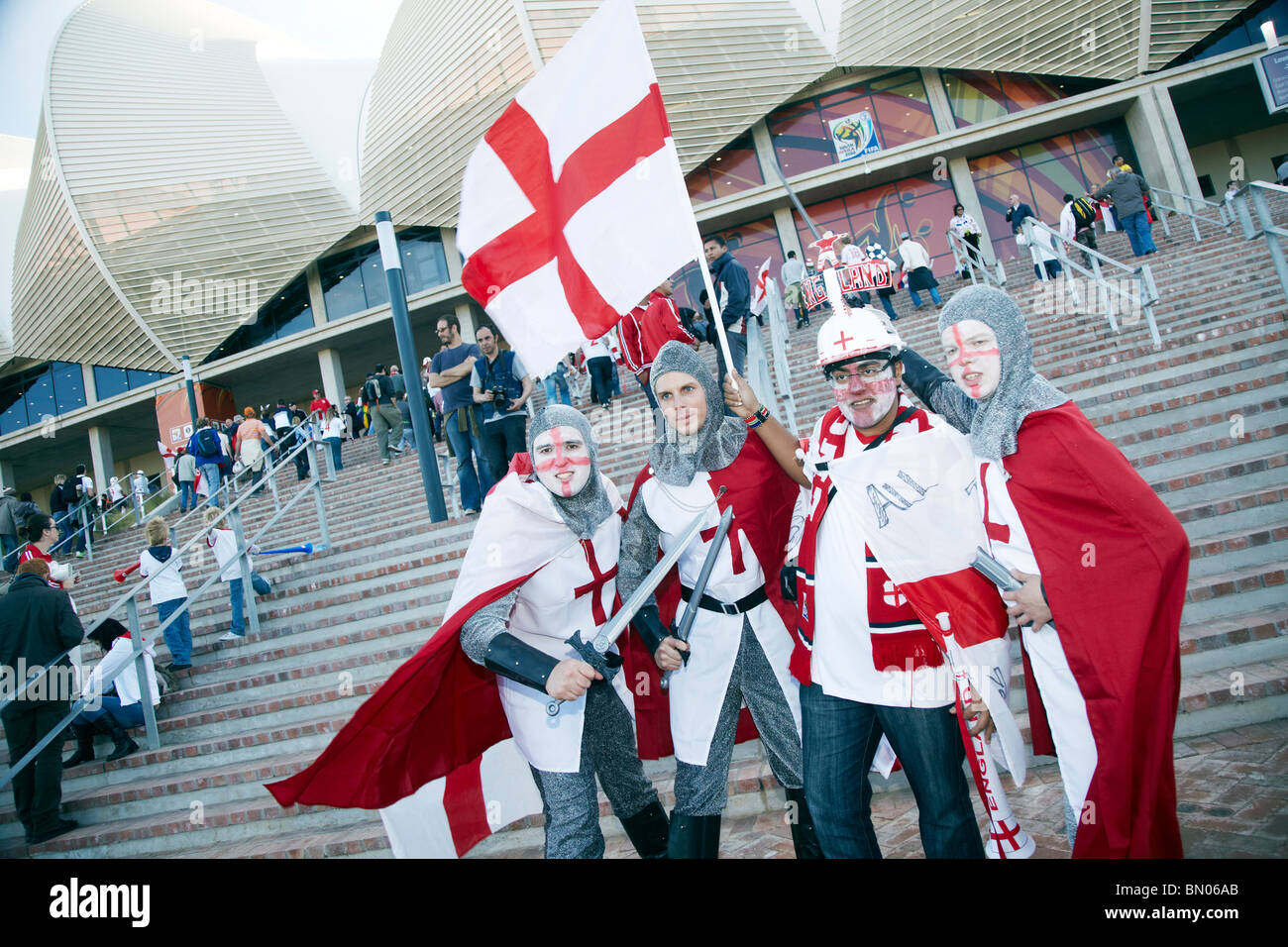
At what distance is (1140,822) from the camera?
6.97 ft

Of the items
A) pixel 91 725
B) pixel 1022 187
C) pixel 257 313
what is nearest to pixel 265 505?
pixel 91 725

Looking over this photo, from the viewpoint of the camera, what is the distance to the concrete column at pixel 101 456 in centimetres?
2731

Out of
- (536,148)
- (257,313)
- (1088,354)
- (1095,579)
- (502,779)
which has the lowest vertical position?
(502,779)

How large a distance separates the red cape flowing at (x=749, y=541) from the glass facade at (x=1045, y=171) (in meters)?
22.6

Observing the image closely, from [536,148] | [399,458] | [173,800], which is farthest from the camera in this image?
[399,458]

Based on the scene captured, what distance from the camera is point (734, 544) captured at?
2.71 meters

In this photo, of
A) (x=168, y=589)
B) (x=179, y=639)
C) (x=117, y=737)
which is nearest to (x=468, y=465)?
(x=168, y=589)

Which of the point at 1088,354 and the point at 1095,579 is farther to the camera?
the point at 1088,354

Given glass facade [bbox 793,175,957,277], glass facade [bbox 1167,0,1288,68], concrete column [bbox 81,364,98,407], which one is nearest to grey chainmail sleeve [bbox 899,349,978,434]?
glass facade [bbox 793,175,957,277]

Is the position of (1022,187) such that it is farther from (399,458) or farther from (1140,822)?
(1140,822)

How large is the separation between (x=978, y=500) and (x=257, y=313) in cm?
2931

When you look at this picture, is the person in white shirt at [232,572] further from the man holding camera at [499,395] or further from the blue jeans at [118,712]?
the man holding camera at [499,395]

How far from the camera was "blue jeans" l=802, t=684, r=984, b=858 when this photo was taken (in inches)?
87.3

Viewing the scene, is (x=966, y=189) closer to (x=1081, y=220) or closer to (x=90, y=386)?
(x=1081, y=220)
